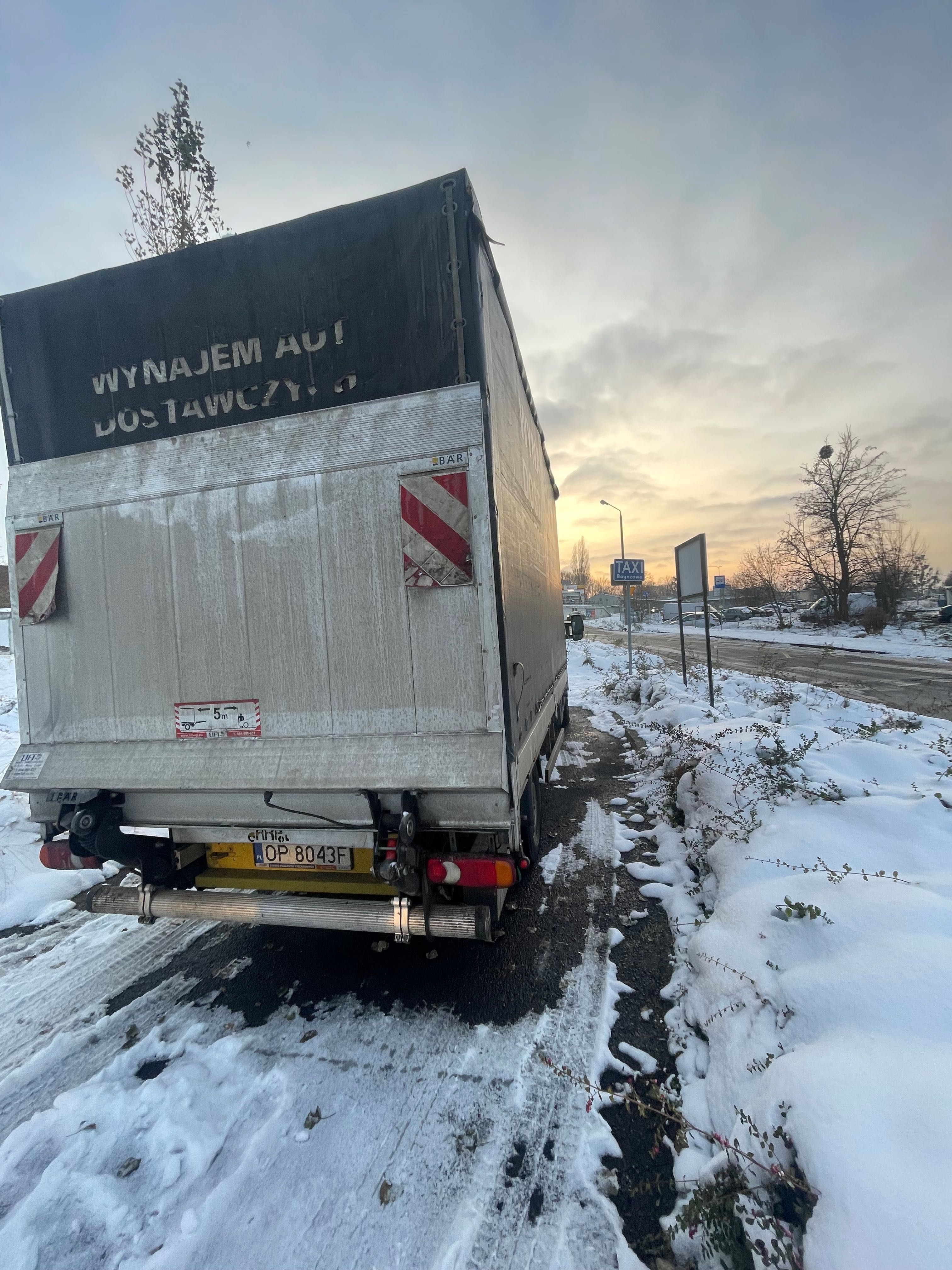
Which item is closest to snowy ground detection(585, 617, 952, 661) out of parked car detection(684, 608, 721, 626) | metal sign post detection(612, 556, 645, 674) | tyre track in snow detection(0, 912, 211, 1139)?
parked car detection(684, 608, 721, 626)

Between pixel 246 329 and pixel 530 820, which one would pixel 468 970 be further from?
pixel 246 329

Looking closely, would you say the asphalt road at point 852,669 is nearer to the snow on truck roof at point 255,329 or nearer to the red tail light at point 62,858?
the snow on truck roof at point 255,329

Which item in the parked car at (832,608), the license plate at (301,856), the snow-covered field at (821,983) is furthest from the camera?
the parked car at (832,608)

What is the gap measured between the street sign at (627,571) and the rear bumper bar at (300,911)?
1389 centimetres

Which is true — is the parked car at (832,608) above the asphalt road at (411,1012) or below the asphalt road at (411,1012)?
above

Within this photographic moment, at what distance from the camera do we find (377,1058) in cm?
261

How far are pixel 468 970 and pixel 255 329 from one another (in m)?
3.77

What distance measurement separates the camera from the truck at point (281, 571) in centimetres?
256

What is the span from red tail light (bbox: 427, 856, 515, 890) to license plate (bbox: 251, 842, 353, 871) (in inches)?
20.2

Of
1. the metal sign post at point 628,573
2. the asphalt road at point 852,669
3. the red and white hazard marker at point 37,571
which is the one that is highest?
the metal sign post at point 628,573

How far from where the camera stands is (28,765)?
2961mm

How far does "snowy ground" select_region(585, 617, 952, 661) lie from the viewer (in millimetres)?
19828

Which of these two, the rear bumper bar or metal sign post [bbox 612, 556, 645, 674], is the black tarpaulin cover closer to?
the rear bumper bar

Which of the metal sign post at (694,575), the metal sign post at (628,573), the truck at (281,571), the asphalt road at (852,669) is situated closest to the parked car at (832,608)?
the asphalt road at (852,669)
